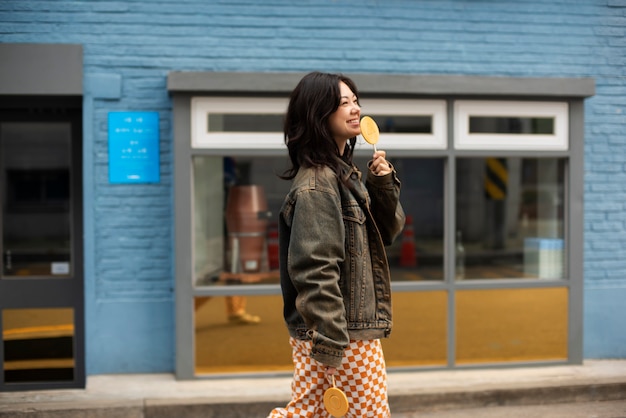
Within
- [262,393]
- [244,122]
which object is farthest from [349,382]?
[244,122]

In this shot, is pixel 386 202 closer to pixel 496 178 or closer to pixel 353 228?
pixel 353 228

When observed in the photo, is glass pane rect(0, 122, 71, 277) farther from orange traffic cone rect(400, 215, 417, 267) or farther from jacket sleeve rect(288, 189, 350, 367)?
jacket sleeve rect(288, 189, 350, 367)

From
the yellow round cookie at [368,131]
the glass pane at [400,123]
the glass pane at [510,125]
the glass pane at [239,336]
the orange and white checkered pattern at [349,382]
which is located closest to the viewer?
the orange and white checkered pattern at [349,382]

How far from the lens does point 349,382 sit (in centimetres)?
288

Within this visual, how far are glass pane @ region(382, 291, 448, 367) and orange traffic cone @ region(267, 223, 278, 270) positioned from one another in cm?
102

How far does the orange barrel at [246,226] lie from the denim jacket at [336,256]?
3.21 m

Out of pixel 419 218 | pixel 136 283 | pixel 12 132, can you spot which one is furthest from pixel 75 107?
pixel 419 218

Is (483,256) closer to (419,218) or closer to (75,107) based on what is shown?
(419,218)

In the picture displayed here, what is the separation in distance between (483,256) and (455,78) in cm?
157

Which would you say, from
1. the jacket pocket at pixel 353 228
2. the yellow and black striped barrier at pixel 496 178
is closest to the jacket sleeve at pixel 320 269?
A: the jacket pocket at pixel 353 228

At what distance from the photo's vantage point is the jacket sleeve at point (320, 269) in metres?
2.72

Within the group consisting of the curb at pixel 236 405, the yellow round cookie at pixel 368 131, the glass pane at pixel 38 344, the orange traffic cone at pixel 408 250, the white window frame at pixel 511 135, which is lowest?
the curb at pixel 236 405

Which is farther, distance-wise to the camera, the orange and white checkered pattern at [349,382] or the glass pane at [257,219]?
the glass pane at [257,219]

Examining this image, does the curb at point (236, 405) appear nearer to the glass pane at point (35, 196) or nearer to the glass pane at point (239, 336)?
the glass pane at point (239, 336)
